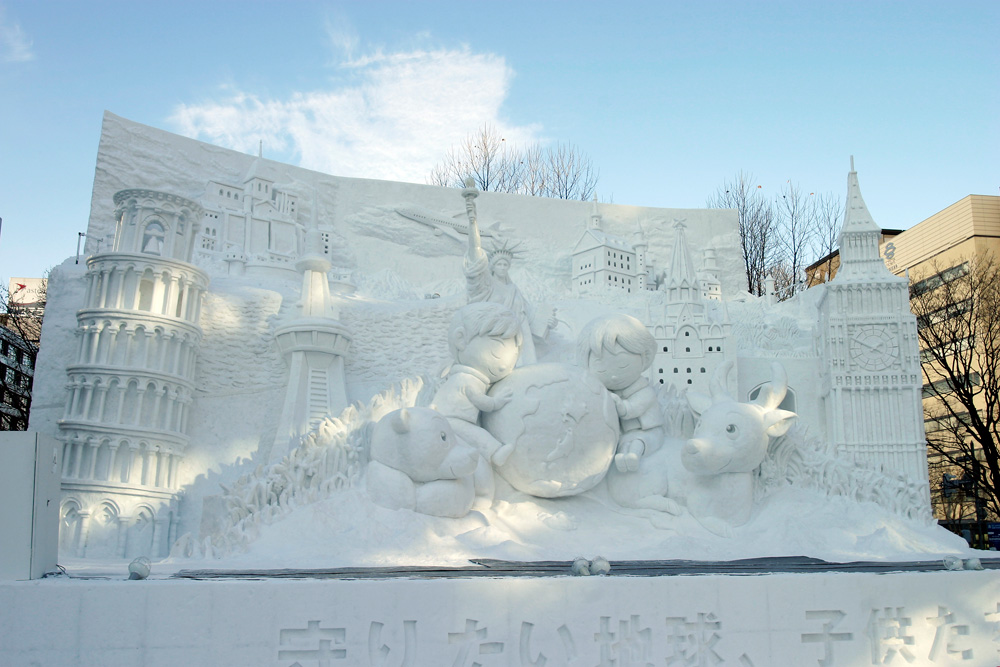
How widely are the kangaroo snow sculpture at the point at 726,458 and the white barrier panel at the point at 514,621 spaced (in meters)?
1.40

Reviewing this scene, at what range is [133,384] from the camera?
1262 centimetres

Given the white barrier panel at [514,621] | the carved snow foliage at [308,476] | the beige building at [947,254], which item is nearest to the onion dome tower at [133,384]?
the carved snow foliage at [308,476]

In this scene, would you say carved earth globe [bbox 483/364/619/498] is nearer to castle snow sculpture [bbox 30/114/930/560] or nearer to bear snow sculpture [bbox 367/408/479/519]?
castle snow sculpture [bbox 30/114/930/560]

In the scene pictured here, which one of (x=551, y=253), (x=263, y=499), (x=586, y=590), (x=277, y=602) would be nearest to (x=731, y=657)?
(x=586, y=590)

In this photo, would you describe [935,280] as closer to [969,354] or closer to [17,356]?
[969,354]

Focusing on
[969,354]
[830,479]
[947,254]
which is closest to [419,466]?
[830,479]

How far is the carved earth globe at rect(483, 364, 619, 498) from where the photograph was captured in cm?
543

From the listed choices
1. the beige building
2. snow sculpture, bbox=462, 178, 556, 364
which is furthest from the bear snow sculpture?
the beige building

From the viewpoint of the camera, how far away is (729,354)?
15555mm

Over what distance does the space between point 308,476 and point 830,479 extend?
3.78 meters

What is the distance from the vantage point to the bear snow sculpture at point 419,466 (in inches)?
198

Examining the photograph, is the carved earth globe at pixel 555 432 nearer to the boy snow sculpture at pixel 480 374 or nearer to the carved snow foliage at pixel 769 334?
the boy snow sculpture at pixel 480 374

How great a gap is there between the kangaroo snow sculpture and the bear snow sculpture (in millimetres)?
1485

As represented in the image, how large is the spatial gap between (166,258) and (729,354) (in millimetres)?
9924
